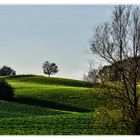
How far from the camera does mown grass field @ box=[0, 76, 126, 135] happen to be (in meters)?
13.2

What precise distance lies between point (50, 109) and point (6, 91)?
2.83 metres

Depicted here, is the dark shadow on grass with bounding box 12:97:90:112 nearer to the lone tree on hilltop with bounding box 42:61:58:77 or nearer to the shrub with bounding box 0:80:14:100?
the shrub with bounding box 0:80:14:100

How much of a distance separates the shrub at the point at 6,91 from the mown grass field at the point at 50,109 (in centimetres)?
33

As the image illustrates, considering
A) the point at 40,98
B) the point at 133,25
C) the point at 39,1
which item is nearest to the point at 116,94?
the point at 133,25

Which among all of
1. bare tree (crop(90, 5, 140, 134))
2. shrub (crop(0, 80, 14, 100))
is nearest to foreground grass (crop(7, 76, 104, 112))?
shrub (crop(0, 80, 14, 100))

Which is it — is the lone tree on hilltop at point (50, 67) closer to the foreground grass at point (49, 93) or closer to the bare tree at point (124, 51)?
the bare tree at point (124, 51)

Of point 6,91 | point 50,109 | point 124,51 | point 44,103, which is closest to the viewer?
point 124,51

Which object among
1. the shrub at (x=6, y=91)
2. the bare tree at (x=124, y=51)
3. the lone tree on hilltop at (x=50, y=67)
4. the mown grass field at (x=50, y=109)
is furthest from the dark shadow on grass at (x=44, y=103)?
the bare tree at (x=124, y=51)

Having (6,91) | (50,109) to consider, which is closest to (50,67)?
(50,109)

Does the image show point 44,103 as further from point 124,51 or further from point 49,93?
point 124,51

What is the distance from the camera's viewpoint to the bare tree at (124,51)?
11180 mm

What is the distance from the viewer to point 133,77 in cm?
1132

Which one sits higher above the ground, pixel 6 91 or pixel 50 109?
pixel 6 91

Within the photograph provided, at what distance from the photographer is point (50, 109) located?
22.8 metres
